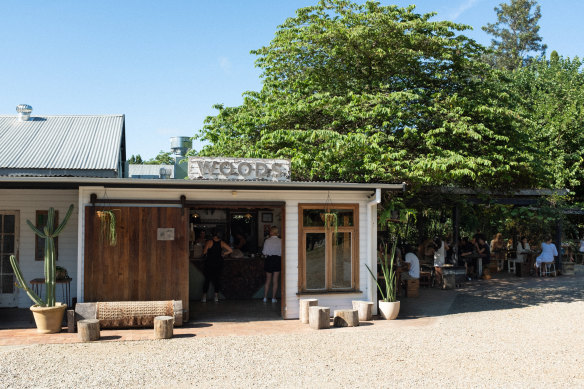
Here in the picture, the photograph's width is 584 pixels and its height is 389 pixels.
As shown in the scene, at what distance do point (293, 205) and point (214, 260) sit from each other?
2808 millimetres

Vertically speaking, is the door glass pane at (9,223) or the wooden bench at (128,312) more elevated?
the door glass pane at (9,223)

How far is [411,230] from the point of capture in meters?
22.0

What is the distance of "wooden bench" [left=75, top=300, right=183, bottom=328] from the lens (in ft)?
29.6

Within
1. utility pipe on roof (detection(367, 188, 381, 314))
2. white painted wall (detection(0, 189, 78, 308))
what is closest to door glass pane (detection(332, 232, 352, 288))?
utility pipe on roof (detection(367, 188, 381, 314))

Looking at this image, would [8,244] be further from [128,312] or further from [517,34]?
[517,34]

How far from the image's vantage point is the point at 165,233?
9.97m

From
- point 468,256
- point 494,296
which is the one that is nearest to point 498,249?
point 468,256

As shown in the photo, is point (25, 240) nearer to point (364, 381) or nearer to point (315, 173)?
point (315, 173)

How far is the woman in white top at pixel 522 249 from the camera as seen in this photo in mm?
17875

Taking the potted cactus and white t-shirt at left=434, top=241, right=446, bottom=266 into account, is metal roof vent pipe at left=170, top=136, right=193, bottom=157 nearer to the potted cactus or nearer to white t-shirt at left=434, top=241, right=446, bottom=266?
white t-shirt at left=434, top=241, right=446, bottom=266

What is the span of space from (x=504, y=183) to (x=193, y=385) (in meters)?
12.6

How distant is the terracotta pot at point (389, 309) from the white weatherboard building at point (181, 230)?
34cm

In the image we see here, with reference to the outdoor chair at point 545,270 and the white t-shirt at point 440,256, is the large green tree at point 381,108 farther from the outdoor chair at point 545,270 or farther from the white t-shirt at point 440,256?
the outdoor chair at point 545,270

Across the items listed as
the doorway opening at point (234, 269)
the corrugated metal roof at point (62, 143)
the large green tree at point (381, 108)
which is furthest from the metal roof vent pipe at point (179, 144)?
the doorway opening at point (234, 269)
